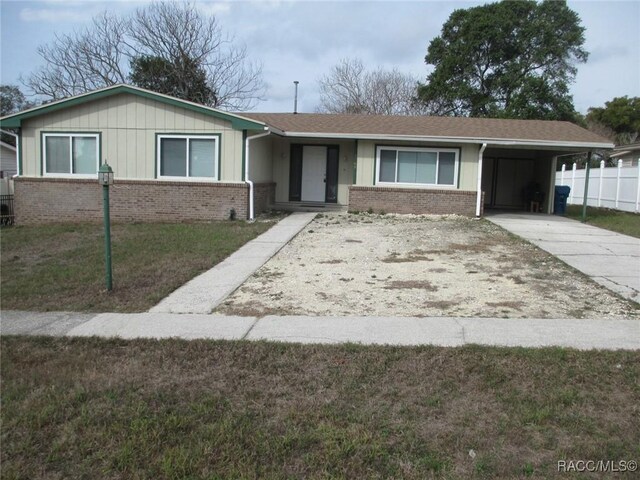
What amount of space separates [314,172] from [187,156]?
5.16m

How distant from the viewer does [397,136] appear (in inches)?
674

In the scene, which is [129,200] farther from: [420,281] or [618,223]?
[618,223]

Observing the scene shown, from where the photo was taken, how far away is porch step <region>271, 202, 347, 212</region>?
18.6 metres

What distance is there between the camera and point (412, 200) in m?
17.6

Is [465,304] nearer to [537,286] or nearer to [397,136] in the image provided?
[537,286]

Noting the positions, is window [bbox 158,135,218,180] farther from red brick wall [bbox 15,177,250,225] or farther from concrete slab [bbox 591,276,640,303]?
concrete slab [bbox 591,276,640,303]

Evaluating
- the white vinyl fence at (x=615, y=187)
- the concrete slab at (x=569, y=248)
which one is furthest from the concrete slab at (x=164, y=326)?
the white vinyl fence at (x=615, y=187)

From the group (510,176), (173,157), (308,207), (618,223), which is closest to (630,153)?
(510,176)

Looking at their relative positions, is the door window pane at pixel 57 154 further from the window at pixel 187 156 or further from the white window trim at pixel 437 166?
the white window trim at pixel 437 166

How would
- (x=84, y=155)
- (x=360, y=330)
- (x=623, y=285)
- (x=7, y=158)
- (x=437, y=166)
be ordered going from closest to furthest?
1. (x=360, y=330)
2. (x=623, y=285)
3. (x=84, y=155)
4. (x=437, y=166)
5. (x=7, y=158)

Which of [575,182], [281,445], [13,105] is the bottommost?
[281,445]

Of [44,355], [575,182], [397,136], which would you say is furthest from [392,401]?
[575,182]

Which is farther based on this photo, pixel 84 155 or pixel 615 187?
Result: pixel 615 187

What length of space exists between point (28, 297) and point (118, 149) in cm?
952
